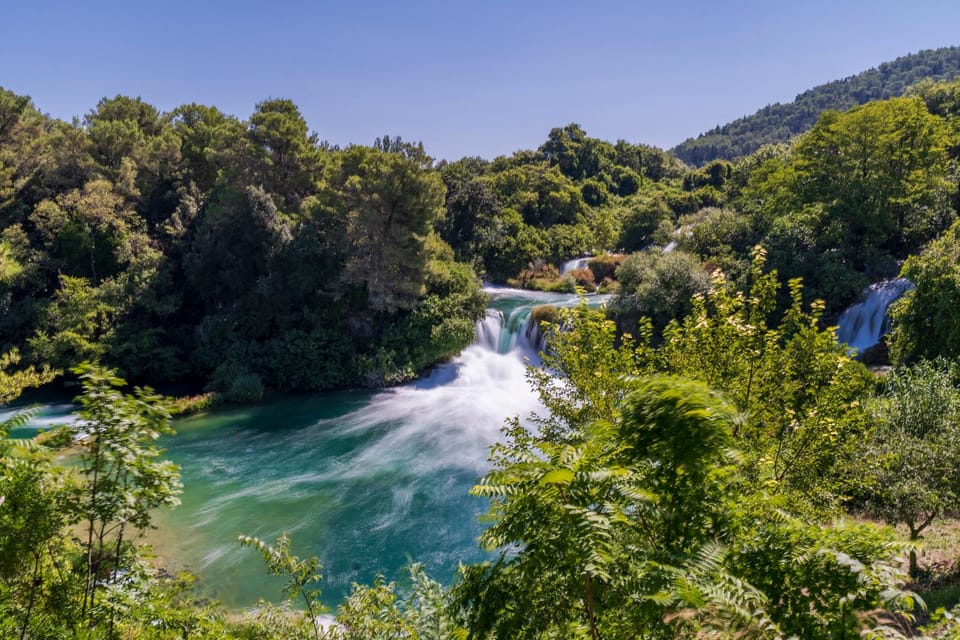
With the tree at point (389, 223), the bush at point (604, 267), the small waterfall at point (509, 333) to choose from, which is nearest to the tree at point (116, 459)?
the tree at point (389, 223)

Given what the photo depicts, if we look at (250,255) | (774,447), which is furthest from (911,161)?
(250,255)

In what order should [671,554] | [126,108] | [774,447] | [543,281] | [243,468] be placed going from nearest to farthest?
[671,554], [774,447], [243,468], [126,108], [543,281]

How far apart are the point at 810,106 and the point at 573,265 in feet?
626

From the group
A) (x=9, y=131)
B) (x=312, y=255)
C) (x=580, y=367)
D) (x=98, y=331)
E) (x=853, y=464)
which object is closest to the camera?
(x=853, y=464)

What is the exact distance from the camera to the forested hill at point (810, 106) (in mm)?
154900

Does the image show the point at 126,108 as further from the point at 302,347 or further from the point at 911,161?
the point at 911,161

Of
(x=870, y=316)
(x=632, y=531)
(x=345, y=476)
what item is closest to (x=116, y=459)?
(x=632, y=531)

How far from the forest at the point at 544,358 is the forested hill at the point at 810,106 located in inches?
4842

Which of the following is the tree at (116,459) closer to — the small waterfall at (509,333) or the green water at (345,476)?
the green water at (345,476)

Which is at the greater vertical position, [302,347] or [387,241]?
[387,241]

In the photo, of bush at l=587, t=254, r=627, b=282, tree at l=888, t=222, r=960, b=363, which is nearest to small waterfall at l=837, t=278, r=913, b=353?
tree at l=888, t=222, r=960, b=363

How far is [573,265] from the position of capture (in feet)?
142

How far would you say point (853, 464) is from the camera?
7453 millimetres

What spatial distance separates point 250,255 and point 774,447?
91.9ft
